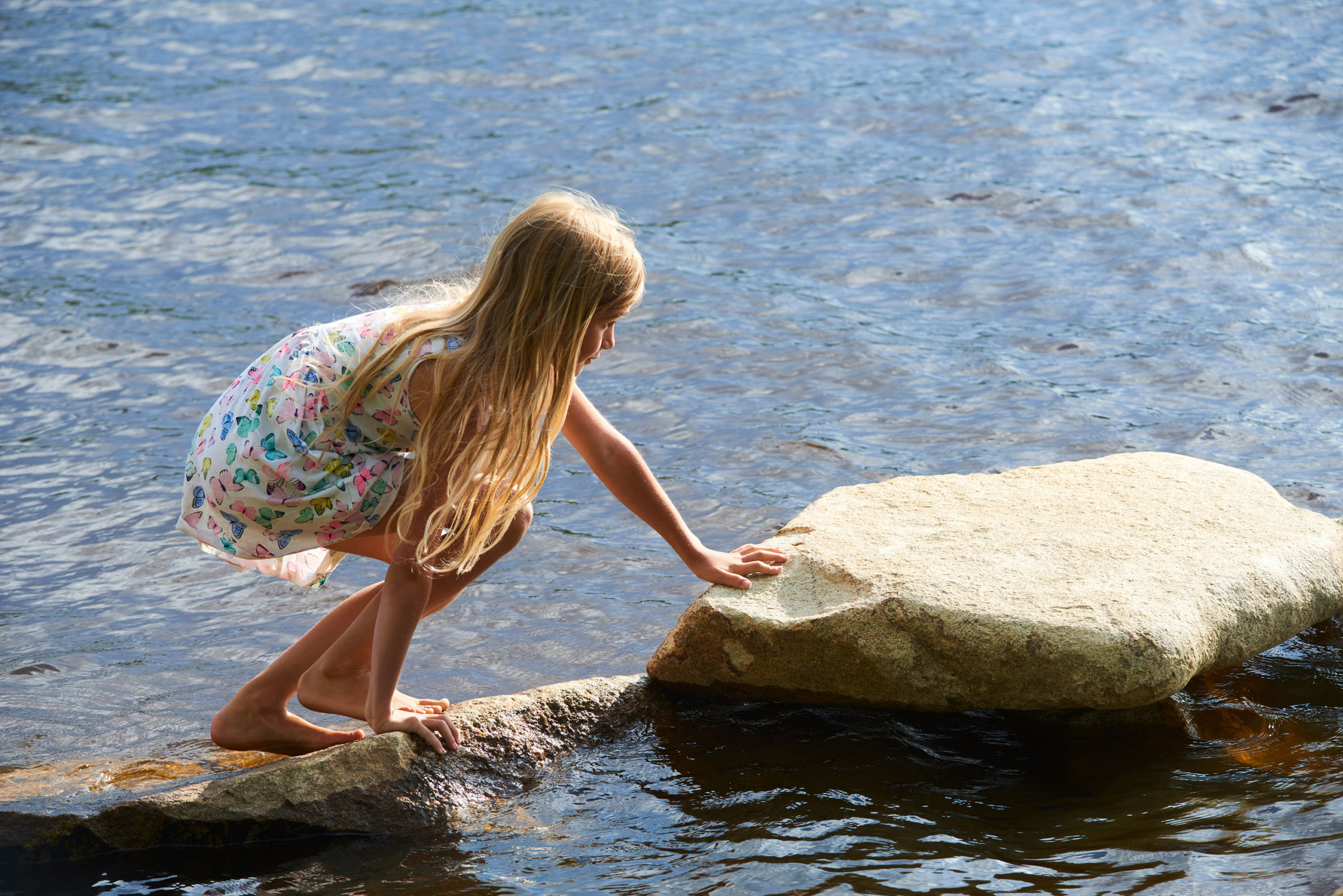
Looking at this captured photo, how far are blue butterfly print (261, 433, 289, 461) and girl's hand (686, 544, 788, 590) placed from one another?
105 centimetres

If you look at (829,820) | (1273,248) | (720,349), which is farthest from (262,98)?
(829,820)

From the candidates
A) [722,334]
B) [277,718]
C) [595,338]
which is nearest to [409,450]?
[595,338]

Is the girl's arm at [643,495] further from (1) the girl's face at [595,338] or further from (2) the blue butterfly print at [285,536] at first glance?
(2) the blue butterfly print at [285,536]

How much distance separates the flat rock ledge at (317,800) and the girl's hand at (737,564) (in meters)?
0.62

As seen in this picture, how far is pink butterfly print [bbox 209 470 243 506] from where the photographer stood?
3.03 metres

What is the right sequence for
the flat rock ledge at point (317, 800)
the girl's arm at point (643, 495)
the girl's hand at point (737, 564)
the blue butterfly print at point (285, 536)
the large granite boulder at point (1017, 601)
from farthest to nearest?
the girl's hand at point (737, 564) < the girl's arm at point (643, 495) < the blue butterfly print at point (285, 536) < the large granite boulder at point (1017, 601) < the flat rock ledge at point (317, 800)

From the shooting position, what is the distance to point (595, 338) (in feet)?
9.86

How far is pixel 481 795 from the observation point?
3055 millimetres

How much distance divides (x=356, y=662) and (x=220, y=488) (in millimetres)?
564

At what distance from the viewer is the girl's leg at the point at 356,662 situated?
3.17 meters

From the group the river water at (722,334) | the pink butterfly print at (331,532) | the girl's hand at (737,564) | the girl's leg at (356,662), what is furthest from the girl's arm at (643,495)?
the pink butterfly print at (331,532)

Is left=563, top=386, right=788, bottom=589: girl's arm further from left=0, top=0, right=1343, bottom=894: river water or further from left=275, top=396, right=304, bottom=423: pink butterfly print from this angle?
left=275, top=396, right=304, bottom=423: pink butterfly print

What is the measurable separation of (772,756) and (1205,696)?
1.20 meters

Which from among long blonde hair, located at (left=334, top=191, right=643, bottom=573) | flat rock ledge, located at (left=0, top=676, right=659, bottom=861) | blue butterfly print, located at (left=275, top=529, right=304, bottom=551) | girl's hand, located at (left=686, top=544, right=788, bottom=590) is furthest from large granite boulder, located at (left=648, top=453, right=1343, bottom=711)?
blue butterfly print, located at (left=275, top=529, right=304, bottom=551)
